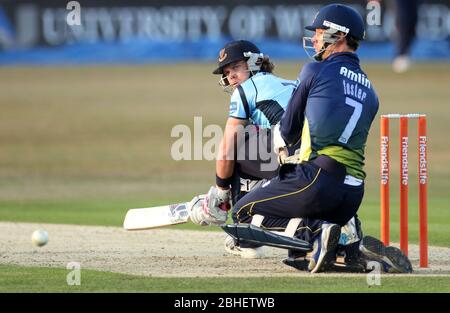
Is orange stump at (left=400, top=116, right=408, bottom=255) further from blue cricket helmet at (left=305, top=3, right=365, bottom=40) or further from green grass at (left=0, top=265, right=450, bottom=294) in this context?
blue cricket helmet at (left=305, top=3, right=365, bottom=40)

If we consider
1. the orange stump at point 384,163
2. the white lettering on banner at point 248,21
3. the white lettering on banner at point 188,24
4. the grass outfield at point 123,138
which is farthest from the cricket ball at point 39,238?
the white lettering on banner at point 248,21

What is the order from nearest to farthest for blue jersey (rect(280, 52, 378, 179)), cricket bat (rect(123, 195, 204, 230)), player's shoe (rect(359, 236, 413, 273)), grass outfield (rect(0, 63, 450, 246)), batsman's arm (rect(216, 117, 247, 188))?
blue jersey (rect(280, 52, 378, 179)), player's shoe (rect(359, 236, 413, 273)), batsman's arm (rect(216, 117, 247, 188)), cricket bat (rect(123, 195, 204, 230)), grass outfield (rect(0, 63, 450, 246))

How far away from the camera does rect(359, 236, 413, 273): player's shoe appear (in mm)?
7836

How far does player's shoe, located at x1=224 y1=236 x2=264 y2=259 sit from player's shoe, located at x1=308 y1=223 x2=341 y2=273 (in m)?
0.97

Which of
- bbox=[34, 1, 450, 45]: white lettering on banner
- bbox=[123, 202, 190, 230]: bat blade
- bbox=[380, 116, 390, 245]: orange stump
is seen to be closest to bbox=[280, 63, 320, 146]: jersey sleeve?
bbox=[380, 116, 390, 245]: orange stump

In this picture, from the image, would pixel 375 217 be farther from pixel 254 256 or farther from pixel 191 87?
pixel 191 87

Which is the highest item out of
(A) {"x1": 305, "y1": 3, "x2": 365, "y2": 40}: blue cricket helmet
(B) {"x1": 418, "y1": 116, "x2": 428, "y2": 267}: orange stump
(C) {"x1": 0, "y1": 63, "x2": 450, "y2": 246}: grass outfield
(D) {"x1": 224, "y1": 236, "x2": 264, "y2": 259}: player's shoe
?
(A) {"x1": 305, "y1": 3, "x2": 365, "y2": 40}: blue cricket helmet

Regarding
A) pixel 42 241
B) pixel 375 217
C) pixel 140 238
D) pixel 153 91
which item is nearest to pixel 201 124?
pixel 153 91

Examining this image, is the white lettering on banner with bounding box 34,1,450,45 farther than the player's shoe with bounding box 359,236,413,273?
Yes

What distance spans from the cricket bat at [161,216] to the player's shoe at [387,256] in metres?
1.46

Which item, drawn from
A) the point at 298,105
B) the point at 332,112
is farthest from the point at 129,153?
the point at 332,112

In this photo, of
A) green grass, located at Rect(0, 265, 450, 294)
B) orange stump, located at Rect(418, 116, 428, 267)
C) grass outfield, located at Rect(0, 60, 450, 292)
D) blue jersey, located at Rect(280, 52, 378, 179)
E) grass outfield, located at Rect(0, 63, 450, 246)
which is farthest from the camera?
grass outfield, located at Rect(0, 63, 450, 246)

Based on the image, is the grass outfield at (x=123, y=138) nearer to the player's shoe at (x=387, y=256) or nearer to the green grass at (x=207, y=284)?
the player's shoe at (x=387, y=256)

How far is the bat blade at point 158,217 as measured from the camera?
342 inches
